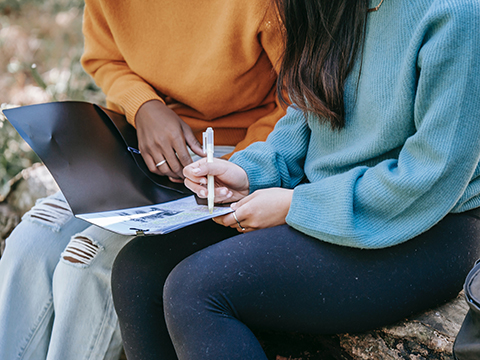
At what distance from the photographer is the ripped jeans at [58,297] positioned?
37.3 inches

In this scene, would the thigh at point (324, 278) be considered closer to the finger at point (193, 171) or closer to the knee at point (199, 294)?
the knee at point (199, 294)

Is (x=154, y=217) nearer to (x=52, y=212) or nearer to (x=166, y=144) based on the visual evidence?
(x=166, y=144)

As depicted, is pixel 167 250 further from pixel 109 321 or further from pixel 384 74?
pixel 384 74

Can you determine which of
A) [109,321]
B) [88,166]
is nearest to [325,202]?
[88,166]

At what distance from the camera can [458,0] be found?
0.60m

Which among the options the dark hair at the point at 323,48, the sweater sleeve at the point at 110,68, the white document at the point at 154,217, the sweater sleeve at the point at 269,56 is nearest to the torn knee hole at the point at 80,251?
the white document at the point at 154,217

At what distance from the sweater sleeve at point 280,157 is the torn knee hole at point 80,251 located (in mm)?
400

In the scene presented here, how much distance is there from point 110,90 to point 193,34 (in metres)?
0.29

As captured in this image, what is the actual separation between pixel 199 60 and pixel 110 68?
31 cm

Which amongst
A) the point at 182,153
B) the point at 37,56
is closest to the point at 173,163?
the point at 182,153

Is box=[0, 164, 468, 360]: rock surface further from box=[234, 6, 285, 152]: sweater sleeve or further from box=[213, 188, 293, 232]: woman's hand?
box=[234, 6, 285, 152]: sweater sleeve

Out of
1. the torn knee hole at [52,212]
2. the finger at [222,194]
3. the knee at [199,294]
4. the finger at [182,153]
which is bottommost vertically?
the torn knee hole at [52,212]

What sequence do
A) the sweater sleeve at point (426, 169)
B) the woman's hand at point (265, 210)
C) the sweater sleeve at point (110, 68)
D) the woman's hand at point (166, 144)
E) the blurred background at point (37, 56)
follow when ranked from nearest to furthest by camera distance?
the sweater sleeve at point (426, 169) → the woman's hand at point (265, 210) → the woman's hand at point (166, 144) → the sweater sleeve at point (110, 68) → the blurred background at point (37, 56)

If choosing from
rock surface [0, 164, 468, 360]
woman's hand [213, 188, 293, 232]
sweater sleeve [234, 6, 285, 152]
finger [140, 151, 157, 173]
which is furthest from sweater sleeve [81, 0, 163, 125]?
rock surface [0, 164, 468, 360]
